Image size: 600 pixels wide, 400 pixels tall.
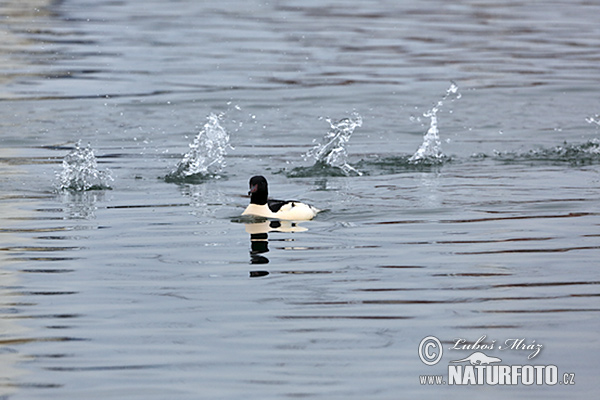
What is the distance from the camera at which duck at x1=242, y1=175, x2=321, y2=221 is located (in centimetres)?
1323

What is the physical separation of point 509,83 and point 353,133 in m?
6.48

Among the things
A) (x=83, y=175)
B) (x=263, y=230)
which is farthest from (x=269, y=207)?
(x=83, y=175)

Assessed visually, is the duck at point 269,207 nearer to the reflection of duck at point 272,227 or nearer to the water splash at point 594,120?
the reflection of duck at point 272,227

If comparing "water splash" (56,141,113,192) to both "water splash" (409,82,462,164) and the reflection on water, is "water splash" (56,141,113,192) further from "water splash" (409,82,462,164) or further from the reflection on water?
"water splash" (409,82,462,164)

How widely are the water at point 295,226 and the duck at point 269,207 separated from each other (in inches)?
6.8

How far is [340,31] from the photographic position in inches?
1435

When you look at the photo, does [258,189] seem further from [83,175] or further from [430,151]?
[430,151]

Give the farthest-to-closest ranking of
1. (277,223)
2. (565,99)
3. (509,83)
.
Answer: (509,83)
(565,99)
(277,223)

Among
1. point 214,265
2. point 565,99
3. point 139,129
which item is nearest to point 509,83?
point 565,99

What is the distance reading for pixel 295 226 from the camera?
13172 mm

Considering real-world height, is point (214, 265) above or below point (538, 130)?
below

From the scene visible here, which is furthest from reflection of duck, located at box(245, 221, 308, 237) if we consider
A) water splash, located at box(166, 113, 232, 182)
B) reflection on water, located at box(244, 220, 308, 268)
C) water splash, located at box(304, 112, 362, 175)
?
water splash, located at box(304, 112, 362, 175)

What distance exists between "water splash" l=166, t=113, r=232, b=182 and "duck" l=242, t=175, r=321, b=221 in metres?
2.83

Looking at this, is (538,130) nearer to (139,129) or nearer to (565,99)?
(565,99)
